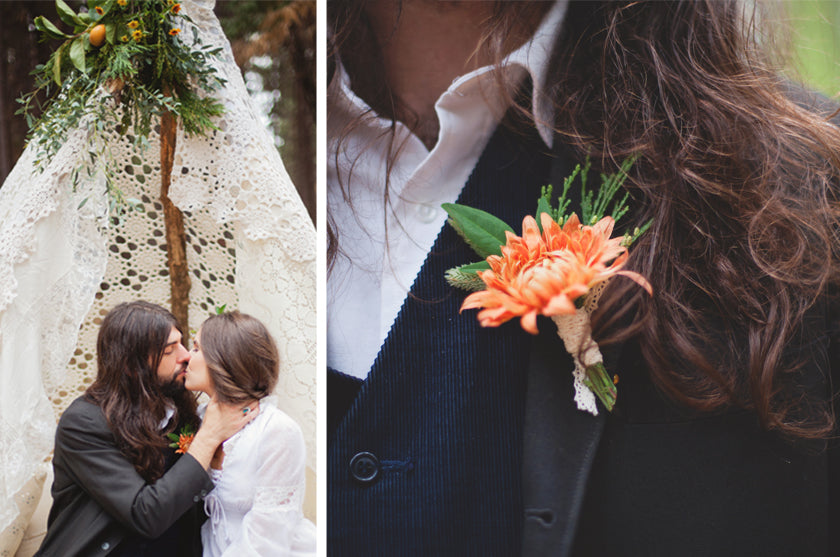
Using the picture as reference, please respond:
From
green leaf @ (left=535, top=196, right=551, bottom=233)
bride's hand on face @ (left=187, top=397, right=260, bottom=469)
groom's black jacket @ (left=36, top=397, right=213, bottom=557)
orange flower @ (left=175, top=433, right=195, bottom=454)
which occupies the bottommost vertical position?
groom's black jacket @ (left=36, top=397, right=213, bottom=557)

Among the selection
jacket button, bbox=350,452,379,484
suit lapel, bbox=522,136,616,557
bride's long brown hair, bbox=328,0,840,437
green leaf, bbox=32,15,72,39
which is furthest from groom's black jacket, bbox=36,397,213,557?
bride's long brown hair, bbox=328,0,840,437

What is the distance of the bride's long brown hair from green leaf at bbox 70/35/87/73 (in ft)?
1.58

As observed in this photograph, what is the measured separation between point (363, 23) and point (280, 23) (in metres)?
0.55

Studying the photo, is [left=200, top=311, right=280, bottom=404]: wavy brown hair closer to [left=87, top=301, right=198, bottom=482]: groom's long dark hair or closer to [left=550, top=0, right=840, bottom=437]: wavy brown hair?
[left=87, top=301, right=198, bottom=482]: groom's long dark hair

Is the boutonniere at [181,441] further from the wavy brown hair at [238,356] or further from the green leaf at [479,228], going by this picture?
the green leaf at [479,228]

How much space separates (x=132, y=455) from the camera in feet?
3.63

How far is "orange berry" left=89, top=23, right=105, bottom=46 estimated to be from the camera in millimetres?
1151

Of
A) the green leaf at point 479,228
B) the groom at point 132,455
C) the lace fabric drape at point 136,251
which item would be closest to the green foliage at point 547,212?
the green leaf at point 479,228

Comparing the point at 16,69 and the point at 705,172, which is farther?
the point at 16,69

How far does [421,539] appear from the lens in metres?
1.17

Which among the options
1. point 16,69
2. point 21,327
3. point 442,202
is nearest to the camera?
point 21,327

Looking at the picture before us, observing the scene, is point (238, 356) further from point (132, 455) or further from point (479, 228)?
point (479, 228)

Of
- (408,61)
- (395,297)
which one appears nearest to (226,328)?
(395,297)

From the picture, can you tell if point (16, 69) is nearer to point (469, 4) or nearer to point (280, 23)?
point (280, 23)
